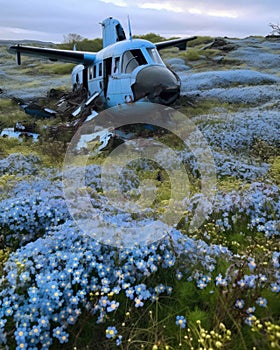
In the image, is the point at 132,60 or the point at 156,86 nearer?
the point at 156,86

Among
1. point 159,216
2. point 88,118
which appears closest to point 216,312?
point 159,216

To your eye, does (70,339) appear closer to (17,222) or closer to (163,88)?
(17,222)

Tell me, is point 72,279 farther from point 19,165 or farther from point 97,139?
point 97,139

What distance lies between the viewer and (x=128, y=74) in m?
14.0

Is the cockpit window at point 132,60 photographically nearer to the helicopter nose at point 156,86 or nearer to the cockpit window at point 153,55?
the cockpit window at point 153,55

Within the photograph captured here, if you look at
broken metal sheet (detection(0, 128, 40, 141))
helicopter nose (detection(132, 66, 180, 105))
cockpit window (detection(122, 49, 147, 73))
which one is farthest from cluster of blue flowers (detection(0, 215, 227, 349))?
broken metal sheet (detection(0, 128, 40, 141))

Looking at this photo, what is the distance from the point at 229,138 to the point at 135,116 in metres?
4.11

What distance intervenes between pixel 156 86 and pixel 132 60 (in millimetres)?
2002

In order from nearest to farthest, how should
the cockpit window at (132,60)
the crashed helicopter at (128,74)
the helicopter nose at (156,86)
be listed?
1. the helicopter nose at (156,86)
2. the crashed helicopter at (128,74)
3. the cockpit window at (132,60)

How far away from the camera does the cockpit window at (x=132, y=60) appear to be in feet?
46.7

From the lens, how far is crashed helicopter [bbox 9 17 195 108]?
13.3 meters

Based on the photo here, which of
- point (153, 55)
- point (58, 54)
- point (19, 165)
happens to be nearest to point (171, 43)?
point (58, 54)

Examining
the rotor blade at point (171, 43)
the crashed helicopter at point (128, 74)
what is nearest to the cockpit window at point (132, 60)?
the crashed helicopter at point (128, 74)

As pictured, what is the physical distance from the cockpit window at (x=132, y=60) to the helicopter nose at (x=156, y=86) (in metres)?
0.78
